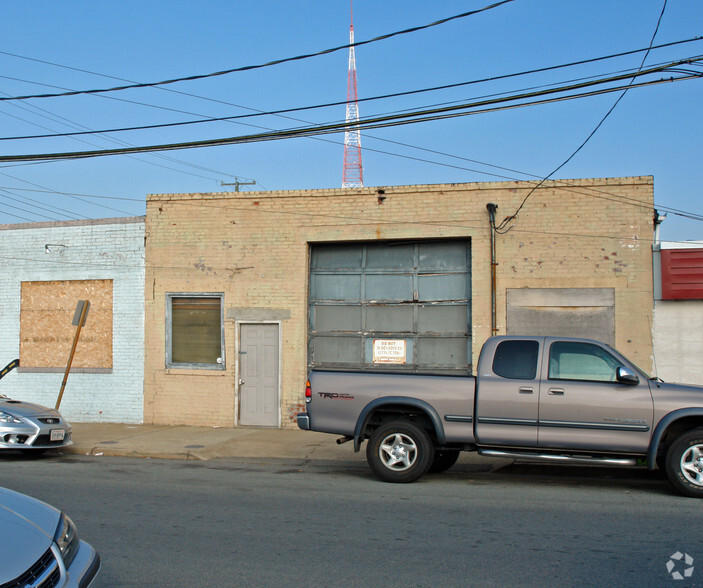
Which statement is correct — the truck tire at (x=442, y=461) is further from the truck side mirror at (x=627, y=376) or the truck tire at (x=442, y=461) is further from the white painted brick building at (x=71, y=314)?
the white painted brick building at (x=71, y=314)

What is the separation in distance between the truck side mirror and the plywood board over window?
38.0 feet

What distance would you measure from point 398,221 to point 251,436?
5.23 metres

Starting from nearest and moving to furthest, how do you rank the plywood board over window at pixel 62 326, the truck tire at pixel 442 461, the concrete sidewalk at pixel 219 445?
the truck tire at pixel 442 461 < the concrete sidewalk at pixel 219 445 < the plywood board over window at pixel 62 326

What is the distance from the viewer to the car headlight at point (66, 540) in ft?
13.4

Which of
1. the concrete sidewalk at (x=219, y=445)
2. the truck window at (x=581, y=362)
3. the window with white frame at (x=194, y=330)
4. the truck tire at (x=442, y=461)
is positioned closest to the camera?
the truck window at (x=581, y=362)

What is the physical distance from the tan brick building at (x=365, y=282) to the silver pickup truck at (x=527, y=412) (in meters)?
4.89

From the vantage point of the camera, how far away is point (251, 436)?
13.9m

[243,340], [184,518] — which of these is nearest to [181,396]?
[243,340]

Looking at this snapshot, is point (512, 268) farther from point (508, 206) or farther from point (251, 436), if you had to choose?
point (251, 436)

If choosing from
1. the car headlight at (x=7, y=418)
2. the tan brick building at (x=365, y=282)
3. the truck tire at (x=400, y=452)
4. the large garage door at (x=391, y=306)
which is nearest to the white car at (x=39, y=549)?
the truck tire at (x=400, y=452)

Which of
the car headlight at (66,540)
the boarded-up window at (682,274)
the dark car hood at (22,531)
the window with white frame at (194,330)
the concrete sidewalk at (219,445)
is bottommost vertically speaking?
the concrete sidewalk at (219,445)

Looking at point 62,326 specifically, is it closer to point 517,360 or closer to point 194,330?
point 194,330

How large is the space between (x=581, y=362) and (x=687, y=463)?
1649mm

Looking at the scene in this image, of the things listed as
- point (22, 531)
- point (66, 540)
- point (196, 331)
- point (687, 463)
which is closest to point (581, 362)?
point (687, 463)
